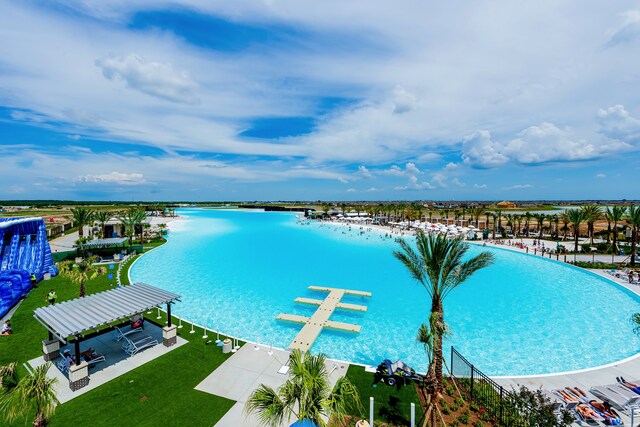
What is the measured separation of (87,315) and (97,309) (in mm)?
678

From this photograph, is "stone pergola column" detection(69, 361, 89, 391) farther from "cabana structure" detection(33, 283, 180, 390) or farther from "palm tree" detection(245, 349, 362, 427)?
"palm tree" detection(245, 349, 362, 427)

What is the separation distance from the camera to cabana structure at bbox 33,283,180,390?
11.3 m

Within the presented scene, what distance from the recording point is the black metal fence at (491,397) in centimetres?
975

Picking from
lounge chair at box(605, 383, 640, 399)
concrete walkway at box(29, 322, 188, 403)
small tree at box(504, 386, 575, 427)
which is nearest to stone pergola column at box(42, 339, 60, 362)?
concrete walkway at box(29, 322, 188, 403)

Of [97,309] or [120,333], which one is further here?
[120,333]

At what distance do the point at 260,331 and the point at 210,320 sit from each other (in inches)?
154

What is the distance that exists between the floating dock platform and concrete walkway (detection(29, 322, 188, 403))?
21.0 feet

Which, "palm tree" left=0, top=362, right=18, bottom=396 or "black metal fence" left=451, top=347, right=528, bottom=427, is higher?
"palm tree" left=0, top=362, right=18, bottom=396

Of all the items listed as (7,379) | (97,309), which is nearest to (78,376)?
(97,309)

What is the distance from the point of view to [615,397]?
10.6 m

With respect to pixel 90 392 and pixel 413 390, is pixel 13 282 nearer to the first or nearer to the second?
pixel 90 392

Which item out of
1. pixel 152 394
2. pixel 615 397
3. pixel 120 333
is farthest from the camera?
pixel 120 333

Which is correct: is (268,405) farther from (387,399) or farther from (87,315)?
(87,315)

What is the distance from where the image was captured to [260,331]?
18.7 metres
